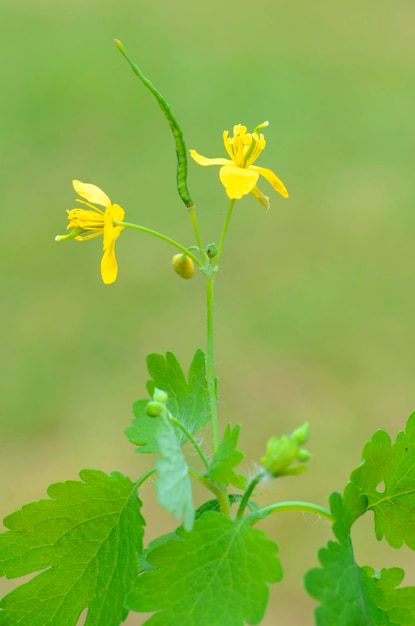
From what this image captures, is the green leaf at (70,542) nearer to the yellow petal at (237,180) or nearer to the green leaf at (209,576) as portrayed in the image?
the green leaf at (209,576)

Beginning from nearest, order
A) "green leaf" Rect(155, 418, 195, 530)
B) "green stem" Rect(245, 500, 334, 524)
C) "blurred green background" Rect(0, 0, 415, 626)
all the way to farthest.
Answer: "green leaf" Rect(155, 418, 195, 530), "green stem" Rect(245, 500, 334, 524), "blurred green background" Rect(0, 0, 415, 626)

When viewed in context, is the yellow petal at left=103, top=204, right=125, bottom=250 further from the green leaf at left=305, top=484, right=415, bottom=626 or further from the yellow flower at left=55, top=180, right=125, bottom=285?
the green leaf at left=305, top=484, right=415, bottom=626

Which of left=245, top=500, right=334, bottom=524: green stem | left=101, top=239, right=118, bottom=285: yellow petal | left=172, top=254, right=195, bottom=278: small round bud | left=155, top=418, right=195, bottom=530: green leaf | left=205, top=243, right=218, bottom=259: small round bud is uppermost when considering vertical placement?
left=172, top=254, right=195, bottom=278: small round bud

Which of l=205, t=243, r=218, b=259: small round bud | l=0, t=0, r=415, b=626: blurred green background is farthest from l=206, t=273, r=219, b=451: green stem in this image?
l=0, t=0, r=415, b=626: blurred green background

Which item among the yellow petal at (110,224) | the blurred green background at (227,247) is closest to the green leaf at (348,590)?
Result: the yellow petal at (110,224)

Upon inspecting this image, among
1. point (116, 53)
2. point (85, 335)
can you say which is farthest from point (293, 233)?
point (116, 53)
